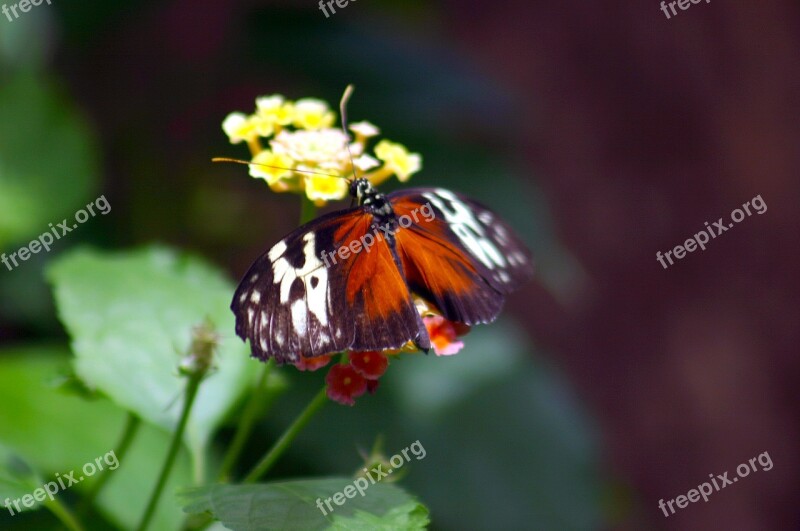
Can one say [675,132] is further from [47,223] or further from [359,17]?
[47,223]

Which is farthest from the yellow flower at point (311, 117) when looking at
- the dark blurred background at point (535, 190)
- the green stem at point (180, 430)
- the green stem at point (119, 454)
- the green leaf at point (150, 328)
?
the dark blurred background at point (535, 190)

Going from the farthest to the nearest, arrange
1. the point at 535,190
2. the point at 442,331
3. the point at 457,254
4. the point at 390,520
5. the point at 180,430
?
the point at 535,190 → the point at 457,254 → the point at 442,331 → the point at 180,430 → the point at 390,520

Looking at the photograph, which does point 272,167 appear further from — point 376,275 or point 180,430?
point 180,430

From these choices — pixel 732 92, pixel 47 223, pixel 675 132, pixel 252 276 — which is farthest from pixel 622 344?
pixel 252 276

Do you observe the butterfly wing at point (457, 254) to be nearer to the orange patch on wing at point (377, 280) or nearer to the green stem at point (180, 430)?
the orange patch on wing at point (377, 280)

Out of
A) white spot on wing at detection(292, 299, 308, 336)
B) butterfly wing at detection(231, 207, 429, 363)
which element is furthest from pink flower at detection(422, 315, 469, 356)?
white spot on wing at detection(292, 299, 308, 336)

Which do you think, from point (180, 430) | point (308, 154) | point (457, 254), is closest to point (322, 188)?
point (308, 154)

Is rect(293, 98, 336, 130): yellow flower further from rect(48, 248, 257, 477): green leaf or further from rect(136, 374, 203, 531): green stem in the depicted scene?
rect(136, 374, 203, 531): green stem
